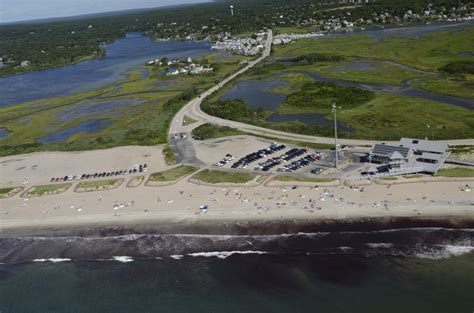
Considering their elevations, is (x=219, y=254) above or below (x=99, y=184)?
below

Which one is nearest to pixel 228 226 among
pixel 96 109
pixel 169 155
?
pixel 169 155

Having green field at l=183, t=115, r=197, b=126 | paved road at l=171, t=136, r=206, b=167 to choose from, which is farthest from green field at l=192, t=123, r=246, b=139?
green field at l=183, t=115, r=197, b=126

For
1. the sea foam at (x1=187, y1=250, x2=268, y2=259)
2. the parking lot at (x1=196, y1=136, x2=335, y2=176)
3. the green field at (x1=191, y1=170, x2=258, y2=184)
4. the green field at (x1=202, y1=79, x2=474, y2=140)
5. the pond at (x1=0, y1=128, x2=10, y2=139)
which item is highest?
the green field at (x1=202, y1=79, x2=474, y2=140)

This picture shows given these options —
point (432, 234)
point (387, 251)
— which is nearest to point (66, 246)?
point (387, 251)

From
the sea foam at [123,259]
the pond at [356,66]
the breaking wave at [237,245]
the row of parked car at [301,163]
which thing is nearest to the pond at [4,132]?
the breaking wave at [237,245]

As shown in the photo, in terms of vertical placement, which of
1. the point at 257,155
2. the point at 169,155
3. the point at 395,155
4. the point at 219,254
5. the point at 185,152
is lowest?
the point at 219,254

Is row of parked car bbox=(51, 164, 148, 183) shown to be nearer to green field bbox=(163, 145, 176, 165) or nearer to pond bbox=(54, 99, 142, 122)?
green field bbox=(163, 145, 176, 165)

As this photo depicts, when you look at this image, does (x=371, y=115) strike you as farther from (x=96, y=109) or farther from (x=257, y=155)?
(x=96, y=109)
